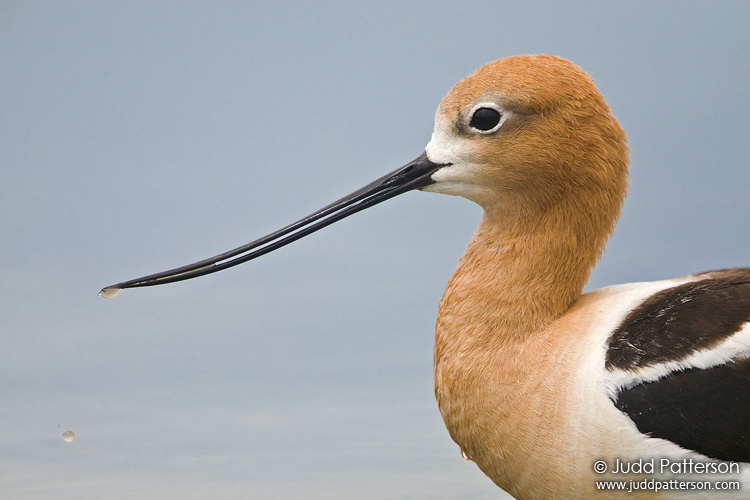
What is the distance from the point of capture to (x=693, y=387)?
3404mm

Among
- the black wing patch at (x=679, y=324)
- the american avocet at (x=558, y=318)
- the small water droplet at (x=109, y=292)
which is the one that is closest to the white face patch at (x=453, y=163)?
the american avocet at (x=558, y=318)

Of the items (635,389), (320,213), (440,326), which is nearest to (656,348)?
(635,389)

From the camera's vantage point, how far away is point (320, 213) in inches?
165

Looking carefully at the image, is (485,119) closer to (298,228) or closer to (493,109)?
(493,109)

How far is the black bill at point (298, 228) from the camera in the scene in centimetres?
408

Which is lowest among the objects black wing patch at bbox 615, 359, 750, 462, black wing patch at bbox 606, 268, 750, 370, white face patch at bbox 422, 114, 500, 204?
black wing patch at bbox 615, 359, 750, 462

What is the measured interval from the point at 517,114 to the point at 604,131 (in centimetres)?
37

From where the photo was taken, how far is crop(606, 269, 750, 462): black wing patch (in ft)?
11.1

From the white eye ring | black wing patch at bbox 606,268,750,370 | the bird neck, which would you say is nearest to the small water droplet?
the bird neck

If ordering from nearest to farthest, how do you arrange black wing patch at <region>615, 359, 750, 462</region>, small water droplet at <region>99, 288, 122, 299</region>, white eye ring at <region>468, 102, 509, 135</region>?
1. black wing patch at <region>615, 359, 750, 462</region>
2. white eye ring at <region>468, 102, 509, 135</region>
3. small water droplet at <region>99, 288, 122, 299</region>

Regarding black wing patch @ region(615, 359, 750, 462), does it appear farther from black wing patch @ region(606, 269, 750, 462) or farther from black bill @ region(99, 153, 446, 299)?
black bill @ region(99, 153, 446, 299)

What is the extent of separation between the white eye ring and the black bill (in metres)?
0.29

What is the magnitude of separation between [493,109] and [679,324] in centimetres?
115

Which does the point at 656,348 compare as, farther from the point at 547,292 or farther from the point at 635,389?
the point at 547,292
